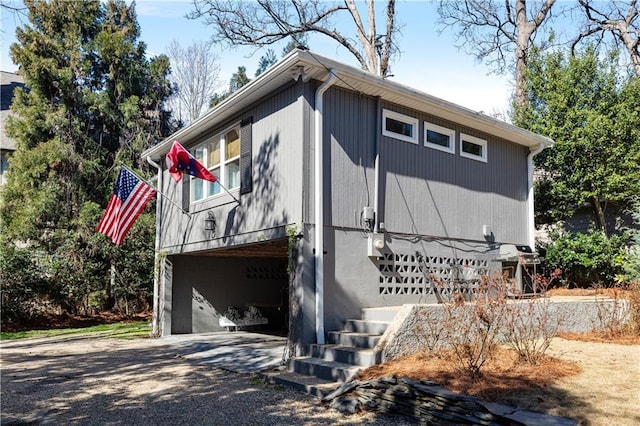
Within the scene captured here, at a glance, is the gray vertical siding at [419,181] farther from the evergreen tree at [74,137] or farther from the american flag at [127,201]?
the evergreen tree at [74,137]

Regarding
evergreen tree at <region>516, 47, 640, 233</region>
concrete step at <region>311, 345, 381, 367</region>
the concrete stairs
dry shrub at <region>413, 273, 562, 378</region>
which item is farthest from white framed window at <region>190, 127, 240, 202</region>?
evergreen tree at <region>516, 47, 640, 233</region>

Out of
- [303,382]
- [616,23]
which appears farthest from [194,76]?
[303,382]

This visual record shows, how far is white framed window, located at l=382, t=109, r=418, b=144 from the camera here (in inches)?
317

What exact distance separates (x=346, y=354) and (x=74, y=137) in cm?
1322

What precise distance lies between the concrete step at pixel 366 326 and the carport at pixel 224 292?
3960 millimetres

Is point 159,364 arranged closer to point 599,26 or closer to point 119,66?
point 119,66

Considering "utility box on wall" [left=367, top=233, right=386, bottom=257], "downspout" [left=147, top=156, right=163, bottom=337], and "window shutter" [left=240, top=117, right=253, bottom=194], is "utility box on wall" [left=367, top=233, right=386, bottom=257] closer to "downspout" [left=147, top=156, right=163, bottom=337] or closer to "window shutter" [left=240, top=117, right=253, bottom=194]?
"window shutter" [left=240, top=117, right=253, bottom=194]

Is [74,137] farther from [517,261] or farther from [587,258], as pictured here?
[587,258]

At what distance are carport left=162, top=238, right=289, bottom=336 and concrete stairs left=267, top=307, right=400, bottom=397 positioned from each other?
414cm

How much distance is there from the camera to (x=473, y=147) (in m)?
9.66

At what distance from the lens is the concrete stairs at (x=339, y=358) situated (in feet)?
18.1

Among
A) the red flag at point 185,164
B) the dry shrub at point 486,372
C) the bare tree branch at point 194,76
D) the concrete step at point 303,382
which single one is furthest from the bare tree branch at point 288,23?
the dry shrub at point 486,372

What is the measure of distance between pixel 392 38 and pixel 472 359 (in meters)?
13.9

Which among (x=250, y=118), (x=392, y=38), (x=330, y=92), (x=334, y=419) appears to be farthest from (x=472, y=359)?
(x=392, y=38)
